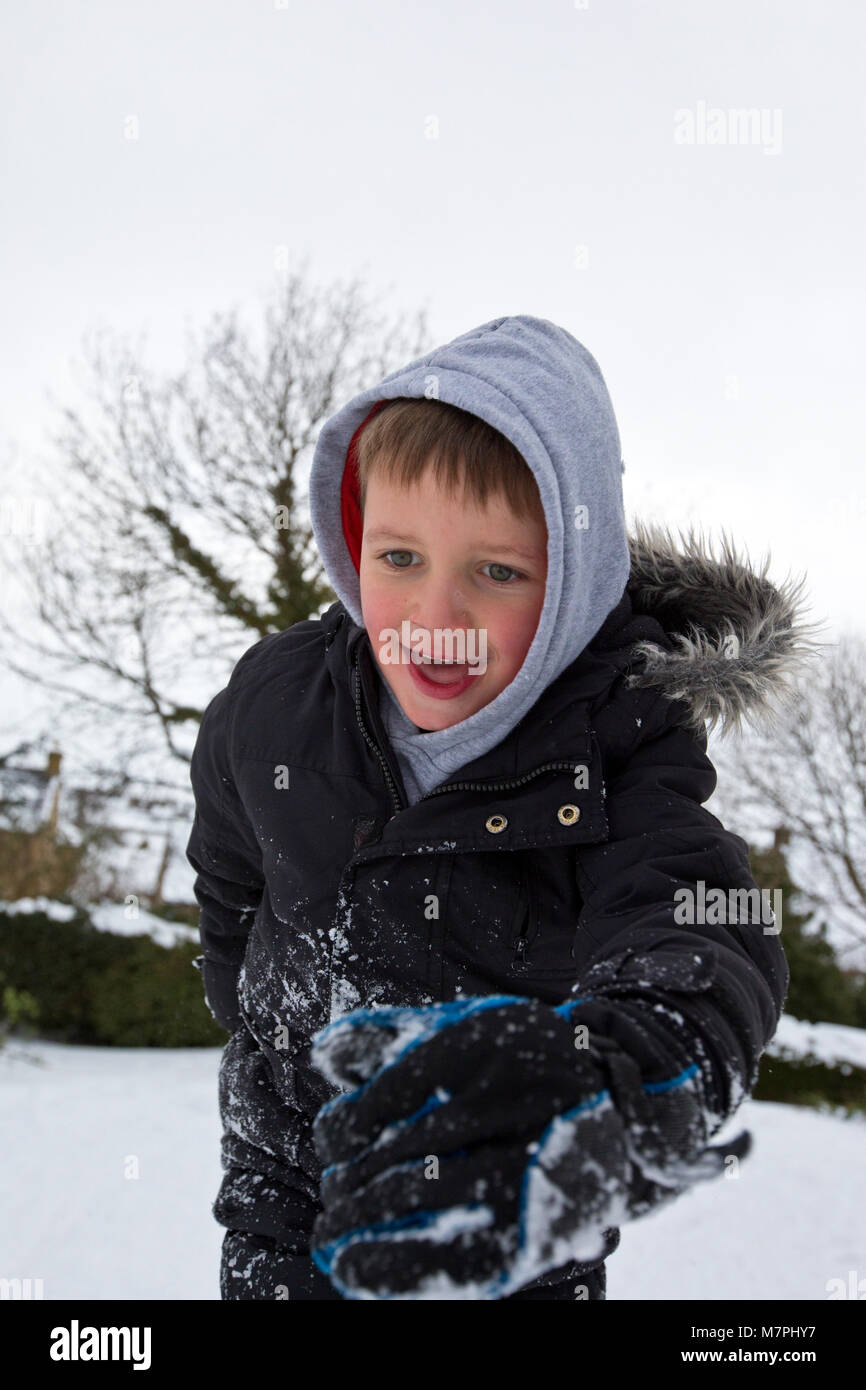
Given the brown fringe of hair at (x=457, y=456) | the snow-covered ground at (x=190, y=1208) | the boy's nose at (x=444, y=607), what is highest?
the brown fringe of hair at (x=457, y=456)

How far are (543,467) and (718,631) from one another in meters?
0.44

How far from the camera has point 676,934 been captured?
1032mm

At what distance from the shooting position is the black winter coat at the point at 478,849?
3.84 feet

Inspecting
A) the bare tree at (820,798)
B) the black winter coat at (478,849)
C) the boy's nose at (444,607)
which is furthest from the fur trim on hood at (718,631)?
the bare tree at (820,798)

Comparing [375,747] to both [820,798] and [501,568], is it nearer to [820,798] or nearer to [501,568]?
[501,568]

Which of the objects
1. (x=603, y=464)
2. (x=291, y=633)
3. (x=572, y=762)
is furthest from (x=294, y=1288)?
(x=603, y=464)

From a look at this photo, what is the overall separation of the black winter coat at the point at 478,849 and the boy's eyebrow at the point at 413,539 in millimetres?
193

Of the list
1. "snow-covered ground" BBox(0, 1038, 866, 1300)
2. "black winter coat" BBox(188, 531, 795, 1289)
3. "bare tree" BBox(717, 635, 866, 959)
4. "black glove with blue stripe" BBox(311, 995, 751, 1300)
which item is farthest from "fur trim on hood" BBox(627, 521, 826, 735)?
"bare tree" BBox(717, 635, 866, 959)

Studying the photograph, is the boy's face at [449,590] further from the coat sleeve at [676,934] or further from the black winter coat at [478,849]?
the coat sleeve at [676,934]

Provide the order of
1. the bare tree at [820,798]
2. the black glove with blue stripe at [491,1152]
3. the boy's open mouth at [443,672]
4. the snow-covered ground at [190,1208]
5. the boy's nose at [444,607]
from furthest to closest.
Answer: the bare tree at [820,798]
the snow-covered ground at [190,1208]
the boy's open mouth at [443,672]
the boy's nose at [444,607]
the black glove with blue stripe at [491,1152]

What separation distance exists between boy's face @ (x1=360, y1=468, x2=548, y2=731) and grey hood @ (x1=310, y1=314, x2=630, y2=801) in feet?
0.09

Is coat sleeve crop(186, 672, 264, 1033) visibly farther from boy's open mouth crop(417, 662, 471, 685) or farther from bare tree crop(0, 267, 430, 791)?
bare tree crop(0, 267, 430, 791)

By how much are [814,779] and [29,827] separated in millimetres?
6714
